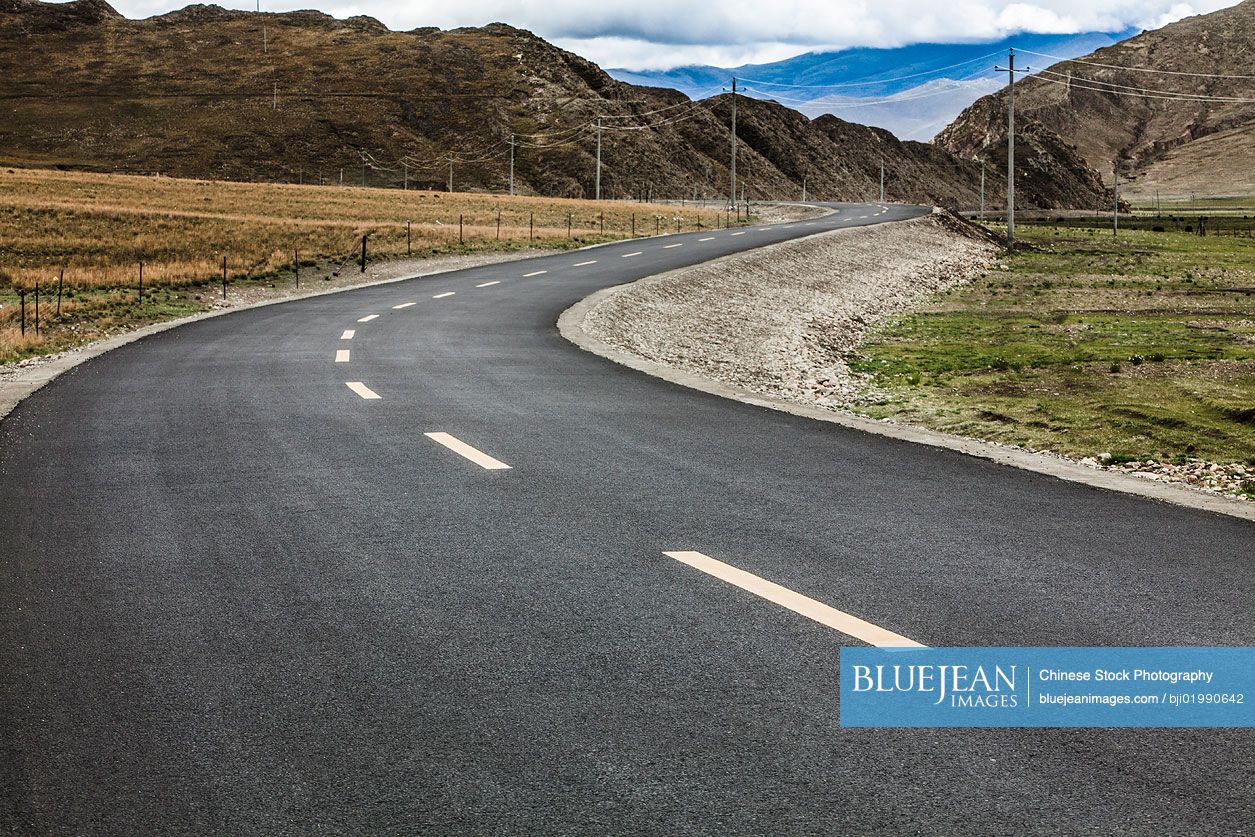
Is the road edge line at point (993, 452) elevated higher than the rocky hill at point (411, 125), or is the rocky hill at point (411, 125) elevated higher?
the rocky hill at point (411, 125)

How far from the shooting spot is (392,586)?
6125 millimetres

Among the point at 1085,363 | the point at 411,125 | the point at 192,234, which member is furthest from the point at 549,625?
the point at 411,125

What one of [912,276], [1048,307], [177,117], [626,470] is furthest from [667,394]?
[177,117]

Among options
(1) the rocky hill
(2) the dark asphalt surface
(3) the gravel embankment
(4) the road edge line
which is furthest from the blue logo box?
(1) the rocky hill

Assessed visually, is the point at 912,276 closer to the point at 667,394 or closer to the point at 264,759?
the point at 667,394

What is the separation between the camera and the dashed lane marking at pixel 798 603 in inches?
206

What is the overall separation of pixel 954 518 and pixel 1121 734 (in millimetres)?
3368

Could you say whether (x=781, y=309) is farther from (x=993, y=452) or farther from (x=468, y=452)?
(x=468, y=452)

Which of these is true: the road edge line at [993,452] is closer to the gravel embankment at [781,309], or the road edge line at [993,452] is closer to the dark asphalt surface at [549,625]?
the dark asphalt surface at [549,625]

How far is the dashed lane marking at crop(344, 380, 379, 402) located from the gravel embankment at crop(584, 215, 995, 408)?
20.0ft

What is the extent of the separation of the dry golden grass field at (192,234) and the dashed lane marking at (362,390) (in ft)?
24.9

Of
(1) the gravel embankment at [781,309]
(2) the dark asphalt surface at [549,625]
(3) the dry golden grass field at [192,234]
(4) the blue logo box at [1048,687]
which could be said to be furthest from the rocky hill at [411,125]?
(4) the blue logo box at [1048,687]

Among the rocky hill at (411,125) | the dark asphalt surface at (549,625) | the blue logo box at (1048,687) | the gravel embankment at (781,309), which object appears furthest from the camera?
the rocky hill at (411,125)

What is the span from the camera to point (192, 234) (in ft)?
182
